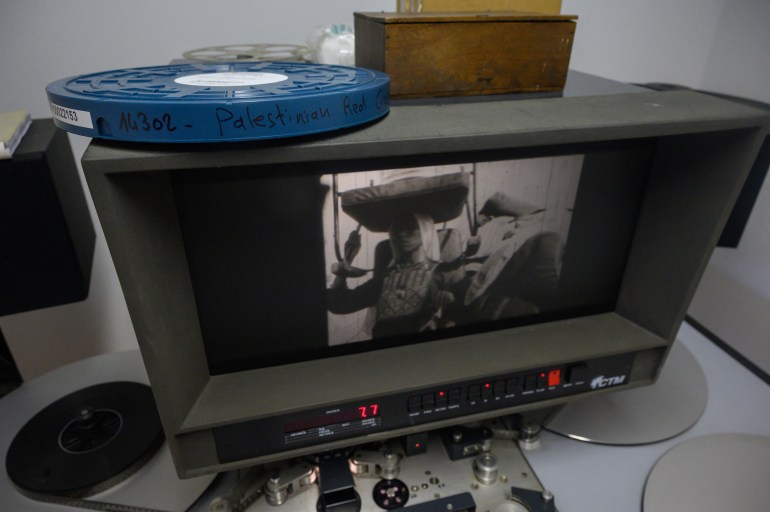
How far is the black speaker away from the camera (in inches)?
24.3

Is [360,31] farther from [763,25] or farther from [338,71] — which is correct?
[763,25]

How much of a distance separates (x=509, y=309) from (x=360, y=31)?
0.42m

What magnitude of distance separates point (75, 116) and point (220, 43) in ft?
1.94

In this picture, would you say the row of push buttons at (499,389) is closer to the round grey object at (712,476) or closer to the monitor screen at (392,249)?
the monitor screen at (392,249)

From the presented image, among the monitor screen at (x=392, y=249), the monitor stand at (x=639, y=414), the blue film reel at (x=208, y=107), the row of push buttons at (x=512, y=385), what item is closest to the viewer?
the blue film reel at (x=208, y=107)

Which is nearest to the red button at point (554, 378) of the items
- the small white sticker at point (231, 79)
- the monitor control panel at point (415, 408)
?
the monitor control panel at point (415, 408)

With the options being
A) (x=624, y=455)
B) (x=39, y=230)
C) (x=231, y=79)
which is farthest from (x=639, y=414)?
(x=39, y=230)

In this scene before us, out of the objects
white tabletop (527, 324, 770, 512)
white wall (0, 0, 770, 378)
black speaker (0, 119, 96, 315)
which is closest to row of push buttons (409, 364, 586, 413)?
white tabletop (527, 324, 770, 512)

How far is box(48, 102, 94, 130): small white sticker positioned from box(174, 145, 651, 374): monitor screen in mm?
119

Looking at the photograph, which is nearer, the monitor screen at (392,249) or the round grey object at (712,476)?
the monitor screen at (392,249)

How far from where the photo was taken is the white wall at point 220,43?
881mm

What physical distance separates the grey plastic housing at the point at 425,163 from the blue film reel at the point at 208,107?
0.08 feet

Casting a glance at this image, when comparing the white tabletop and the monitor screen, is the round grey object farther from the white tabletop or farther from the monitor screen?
the monitor screen

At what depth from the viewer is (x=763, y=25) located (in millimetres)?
1030
